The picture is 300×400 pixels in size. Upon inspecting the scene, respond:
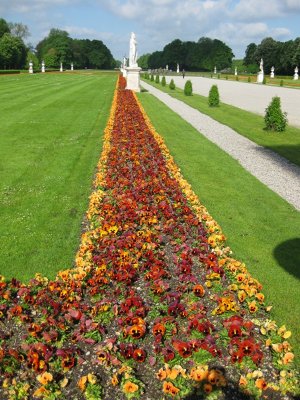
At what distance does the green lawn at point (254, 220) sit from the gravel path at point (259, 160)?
1.16 ft

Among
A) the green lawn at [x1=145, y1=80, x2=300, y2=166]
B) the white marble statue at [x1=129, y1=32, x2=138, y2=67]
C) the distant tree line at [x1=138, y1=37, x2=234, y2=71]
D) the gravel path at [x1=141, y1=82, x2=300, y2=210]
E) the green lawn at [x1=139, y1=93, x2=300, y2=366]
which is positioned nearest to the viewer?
the green lawn at [x1=139, y1=93, x2=300, y2=366]

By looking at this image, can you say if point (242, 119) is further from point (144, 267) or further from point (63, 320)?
point (63, 320)

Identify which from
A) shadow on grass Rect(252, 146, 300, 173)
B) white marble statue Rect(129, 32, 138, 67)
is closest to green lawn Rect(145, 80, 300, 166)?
shadow on grass Rect(252, 146, 300, 173)

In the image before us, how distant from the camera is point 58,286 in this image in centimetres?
558

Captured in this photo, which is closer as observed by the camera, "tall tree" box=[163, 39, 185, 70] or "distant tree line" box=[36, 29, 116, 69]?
"distant tree line" box=[36, 29, 116, 69]

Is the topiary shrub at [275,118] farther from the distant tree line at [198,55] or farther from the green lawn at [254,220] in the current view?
the distant tree line at [198,55]

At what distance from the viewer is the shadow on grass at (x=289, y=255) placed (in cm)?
656

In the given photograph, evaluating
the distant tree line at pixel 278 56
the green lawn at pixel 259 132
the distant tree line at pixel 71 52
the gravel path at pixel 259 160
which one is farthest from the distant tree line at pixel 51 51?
the gravel path at pixel 259 160

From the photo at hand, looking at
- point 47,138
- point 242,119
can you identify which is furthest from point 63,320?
point 242,119

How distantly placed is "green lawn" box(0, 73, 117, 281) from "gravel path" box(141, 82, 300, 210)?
15.7 feet

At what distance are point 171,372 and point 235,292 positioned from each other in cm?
184

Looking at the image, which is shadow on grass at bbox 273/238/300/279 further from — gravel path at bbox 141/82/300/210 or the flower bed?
gravel path at bbox 141/82/300/210

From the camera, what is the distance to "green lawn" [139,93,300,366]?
591 cm

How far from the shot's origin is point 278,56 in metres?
101
